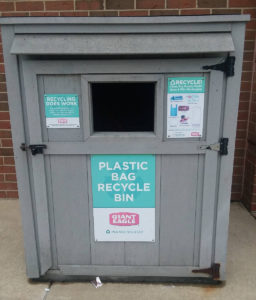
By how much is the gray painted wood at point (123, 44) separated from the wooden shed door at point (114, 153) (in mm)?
99

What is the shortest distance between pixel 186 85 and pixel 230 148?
54 cm

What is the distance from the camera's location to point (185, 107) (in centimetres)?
193

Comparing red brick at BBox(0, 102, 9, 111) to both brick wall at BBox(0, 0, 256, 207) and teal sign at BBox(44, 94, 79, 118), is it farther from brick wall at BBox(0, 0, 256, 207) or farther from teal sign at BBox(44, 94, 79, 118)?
teal sign at BBox(44, 94, 79, 118)

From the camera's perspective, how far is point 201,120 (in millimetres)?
1959

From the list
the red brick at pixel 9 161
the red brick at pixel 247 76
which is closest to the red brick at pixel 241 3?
the red brick at pixel 247 76

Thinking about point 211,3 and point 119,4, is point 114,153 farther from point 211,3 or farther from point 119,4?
point 211,3

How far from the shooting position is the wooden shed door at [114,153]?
1.89m

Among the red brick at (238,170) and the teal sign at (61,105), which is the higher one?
the teal sign at (61,105)

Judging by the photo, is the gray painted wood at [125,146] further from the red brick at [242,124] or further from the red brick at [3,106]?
the red brick at [3,106]

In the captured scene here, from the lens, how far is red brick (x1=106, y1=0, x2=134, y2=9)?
3082mm

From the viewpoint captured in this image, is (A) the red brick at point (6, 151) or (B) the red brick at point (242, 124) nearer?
(B) the red brick at point (242, 124)

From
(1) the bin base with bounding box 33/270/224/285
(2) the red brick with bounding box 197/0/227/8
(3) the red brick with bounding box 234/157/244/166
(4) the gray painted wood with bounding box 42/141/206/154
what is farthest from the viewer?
(3) the red brick with bounding box 234/157/244/166

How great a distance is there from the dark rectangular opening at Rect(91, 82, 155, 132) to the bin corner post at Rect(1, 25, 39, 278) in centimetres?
53

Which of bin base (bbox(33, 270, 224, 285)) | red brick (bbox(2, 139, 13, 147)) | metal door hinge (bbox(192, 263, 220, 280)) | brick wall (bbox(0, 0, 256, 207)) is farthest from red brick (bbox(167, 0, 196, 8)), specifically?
bin base (bbox(33, 270, 224, 285))
